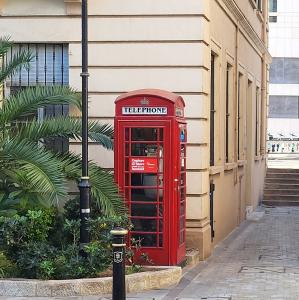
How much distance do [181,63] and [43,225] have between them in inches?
142

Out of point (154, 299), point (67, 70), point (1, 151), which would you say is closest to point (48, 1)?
point (67, 70)

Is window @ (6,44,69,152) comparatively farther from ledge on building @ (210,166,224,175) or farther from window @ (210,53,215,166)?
window @ (210,53,215,166)

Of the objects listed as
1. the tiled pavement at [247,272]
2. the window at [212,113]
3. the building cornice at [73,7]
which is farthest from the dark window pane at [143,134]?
the window at [212,113]

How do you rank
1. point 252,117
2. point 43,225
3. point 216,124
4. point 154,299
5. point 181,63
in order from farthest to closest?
point 252,117
point 216,124
point 181,63
point 43,225
point 154,299

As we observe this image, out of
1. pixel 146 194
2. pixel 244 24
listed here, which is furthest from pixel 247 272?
pixel 244 24

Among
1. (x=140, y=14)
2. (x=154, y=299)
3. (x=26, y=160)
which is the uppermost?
(x=140, y=14)

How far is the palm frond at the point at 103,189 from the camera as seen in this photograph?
10.6 m

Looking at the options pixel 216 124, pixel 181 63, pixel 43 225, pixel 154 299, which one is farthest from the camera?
pixel 216 124

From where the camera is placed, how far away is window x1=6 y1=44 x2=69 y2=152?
12.8m

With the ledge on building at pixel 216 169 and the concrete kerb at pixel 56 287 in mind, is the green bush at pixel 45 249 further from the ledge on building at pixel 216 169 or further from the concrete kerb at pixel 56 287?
the ledge on building at pixel 216 169

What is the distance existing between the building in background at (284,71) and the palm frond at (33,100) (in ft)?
180

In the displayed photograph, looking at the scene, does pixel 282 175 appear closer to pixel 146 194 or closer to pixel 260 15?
pixel 260 15

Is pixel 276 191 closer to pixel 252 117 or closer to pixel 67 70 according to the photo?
pixel 252 117

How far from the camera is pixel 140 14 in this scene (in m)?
12.3
